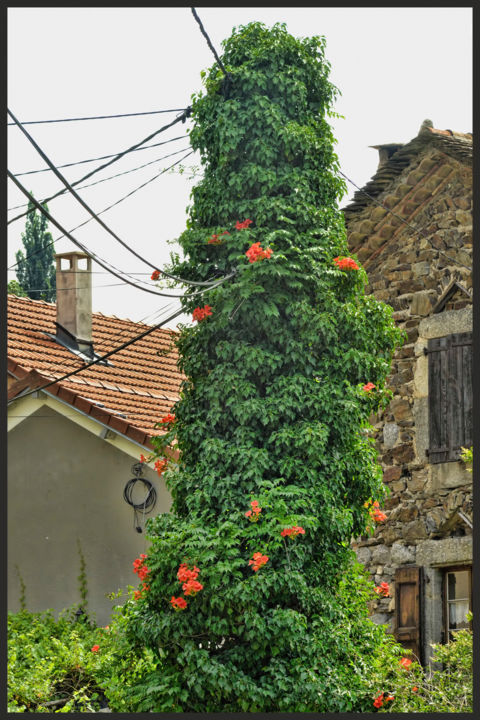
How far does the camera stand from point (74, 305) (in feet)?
53.5

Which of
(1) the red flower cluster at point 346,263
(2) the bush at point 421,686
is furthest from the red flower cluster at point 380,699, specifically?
(1) the red flower cluster at point 346,263

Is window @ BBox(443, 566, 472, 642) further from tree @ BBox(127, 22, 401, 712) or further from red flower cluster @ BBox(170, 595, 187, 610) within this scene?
red flower cluster @ BBox(170, 595, 187, 610)

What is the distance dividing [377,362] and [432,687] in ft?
9.63

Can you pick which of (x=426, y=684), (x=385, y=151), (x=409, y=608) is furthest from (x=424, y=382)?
(x=426, y=684)

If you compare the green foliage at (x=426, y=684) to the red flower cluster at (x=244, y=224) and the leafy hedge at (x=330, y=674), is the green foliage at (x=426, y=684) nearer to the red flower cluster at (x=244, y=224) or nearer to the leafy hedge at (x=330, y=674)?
the leafy hedge at (x=330, y=674)

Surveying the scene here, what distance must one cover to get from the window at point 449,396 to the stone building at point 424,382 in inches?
0.5

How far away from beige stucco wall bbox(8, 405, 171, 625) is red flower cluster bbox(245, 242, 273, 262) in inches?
180

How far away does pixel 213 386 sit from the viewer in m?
10.1

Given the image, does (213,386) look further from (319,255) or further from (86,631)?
(86,631)

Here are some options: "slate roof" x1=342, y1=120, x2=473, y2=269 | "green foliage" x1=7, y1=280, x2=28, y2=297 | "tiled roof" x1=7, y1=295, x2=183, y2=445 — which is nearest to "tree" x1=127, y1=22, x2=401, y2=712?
"tiled roof" x1=7, y1=295, x2=183, y2=445

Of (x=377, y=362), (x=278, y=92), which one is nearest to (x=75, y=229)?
(x=278, y=92)

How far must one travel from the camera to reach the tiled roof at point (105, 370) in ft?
44.7

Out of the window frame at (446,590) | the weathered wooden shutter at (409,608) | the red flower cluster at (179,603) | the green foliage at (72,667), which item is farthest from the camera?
the weathered wooden shutter at (409,608)

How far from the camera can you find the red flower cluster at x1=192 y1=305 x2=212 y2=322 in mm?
10312
